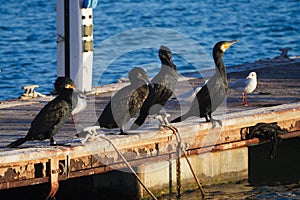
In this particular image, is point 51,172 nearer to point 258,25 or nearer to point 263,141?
point 263,141

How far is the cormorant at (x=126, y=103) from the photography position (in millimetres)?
12617

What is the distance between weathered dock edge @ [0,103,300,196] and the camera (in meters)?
11.9

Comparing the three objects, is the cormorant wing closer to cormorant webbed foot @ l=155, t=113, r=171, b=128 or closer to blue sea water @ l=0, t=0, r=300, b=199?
cormorant webbed foot @ l=155, t=113, r=171, b=128

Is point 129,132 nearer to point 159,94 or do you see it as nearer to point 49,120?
point 159,94

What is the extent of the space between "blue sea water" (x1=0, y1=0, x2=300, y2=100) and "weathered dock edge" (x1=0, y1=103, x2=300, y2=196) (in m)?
7.91

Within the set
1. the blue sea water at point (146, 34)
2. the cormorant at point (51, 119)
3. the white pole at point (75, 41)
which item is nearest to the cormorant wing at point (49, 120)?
the cormorant at point (51, 119)

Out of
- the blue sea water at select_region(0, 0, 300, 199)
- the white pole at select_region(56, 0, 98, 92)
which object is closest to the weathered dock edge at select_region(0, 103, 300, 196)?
the white pole at select_region(56, 0, 98, 92)

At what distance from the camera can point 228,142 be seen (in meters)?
13.7

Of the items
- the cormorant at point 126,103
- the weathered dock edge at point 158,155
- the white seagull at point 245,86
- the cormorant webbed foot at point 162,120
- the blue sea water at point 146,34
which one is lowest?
the weathered dock edge at point 158,155

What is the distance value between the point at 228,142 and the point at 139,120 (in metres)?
1.30

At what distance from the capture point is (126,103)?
12625 millimetres

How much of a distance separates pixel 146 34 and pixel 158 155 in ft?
70.6

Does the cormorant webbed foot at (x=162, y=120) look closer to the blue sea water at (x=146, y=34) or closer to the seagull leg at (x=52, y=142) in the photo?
the seagull leg at (x=52, y=142)

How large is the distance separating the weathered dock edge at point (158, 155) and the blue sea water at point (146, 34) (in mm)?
7911
